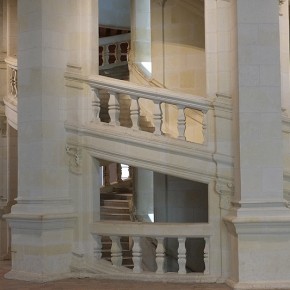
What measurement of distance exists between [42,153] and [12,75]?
3.04 meters

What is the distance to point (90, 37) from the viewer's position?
704cm

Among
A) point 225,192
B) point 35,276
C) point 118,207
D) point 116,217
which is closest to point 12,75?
point 116,217

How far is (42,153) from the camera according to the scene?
22.1ft

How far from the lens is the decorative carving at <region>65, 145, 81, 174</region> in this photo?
689 cm

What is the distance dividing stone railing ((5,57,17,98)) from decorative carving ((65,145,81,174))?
2669 millimetres

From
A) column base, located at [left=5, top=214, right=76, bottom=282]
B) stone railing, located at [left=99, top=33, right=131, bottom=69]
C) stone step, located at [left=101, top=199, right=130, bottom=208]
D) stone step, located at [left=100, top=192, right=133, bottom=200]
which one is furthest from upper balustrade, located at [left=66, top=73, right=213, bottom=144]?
stone railing, located at [left=99, top=33, right=131, bottom=69]

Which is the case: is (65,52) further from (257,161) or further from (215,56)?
(257,161)

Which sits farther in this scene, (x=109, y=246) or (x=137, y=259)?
(x=109, y=246)

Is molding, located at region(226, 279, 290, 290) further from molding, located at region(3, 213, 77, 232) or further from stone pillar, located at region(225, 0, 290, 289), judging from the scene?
molding, located at region(3, 213, 77, 232)

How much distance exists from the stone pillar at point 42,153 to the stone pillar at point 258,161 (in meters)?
2.00

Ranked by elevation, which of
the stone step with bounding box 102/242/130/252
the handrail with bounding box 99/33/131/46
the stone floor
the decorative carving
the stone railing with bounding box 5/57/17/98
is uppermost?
the handrail with bounding box 99/33/131/46

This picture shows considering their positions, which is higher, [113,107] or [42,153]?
[113,107]

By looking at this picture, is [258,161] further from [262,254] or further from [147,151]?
[147,151]

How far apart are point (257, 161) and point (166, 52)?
3.39 metres
